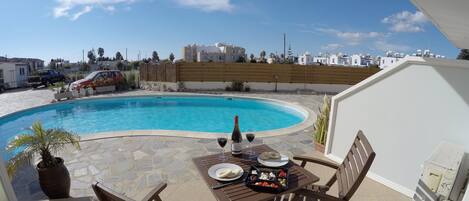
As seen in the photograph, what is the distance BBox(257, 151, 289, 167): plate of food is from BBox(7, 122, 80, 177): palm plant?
8.12 ft

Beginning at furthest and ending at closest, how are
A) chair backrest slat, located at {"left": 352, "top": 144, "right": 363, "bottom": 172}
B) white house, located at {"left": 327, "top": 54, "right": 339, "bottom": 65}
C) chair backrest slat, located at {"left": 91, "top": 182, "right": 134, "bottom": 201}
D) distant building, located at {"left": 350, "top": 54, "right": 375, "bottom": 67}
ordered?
1. white house, located at {"left": 327, "top": 54, "right": 339, "bottom": 65}
2. distant building, located at {"left": 350, "top": 54, "right": 375, "bottom": 67}
3. chair backrest slat, located at {"left": 352, "top": 144, "right": 363, "bottom": 172}
4. chair backrest slat, located at {"left": 91, "top": 182, "right": 134, "bottom": 201}

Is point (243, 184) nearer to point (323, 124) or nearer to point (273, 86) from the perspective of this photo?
point (323, 124)

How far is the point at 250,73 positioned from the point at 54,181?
43.6 ft

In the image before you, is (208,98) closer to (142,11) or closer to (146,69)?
(146,69)

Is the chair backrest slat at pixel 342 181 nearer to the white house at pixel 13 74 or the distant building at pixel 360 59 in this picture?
the white house at pixel 13 74

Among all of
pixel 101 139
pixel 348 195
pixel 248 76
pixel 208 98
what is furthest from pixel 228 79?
pixel 348 195

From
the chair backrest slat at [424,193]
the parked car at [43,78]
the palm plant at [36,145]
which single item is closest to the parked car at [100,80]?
the parked car at [43,78]

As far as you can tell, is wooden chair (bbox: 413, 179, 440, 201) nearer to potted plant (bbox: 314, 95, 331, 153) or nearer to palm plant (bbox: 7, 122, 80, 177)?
potted plant (bbox: 314, 95, 331, 153)

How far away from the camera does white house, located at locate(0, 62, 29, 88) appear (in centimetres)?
1554

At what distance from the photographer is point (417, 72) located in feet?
10.8

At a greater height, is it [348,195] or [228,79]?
[228,79]

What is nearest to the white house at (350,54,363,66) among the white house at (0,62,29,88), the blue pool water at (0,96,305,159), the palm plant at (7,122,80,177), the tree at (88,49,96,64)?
the blue pool water at (0,96,305,159)

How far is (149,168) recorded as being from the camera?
14.0ft

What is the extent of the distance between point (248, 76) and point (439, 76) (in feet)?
42.1
